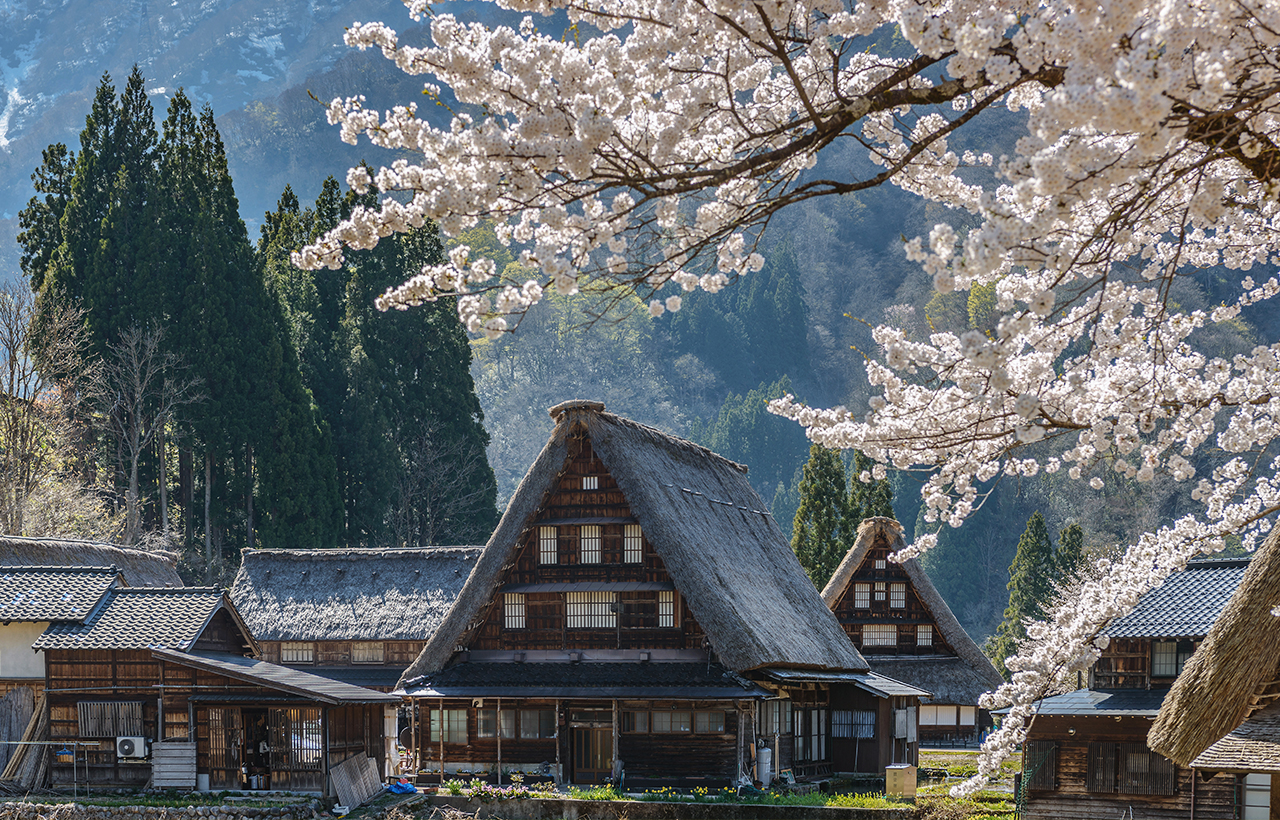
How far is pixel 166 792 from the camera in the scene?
19.6m

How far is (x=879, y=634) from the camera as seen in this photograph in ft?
112

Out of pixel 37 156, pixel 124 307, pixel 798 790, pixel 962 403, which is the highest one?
pixel 37 156

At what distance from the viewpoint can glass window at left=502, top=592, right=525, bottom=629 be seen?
2177cm

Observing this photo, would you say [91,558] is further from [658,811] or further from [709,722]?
[658,811]

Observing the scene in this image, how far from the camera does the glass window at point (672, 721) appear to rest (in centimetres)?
2058

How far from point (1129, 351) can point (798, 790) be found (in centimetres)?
1528

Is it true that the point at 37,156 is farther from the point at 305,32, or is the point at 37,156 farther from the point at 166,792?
the point at 166,792

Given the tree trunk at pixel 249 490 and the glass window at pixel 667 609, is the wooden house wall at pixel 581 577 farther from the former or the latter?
the tree trunk at pixel 249 490

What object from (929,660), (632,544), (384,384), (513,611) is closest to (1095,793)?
(632,544)

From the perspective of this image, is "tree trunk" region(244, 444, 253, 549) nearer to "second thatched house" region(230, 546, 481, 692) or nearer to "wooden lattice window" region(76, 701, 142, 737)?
"second thatched house" region(230, 546, 481, 692)

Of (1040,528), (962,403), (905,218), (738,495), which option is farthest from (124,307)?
(905,218)

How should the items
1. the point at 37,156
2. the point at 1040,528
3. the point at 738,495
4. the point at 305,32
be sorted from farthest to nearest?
the point at 305,32 < the point at 37,156 < the point at 1040,528 < the point at 738,495

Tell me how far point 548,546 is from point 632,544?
5.11 ft

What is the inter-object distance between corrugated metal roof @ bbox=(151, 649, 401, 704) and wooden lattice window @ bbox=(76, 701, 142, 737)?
3.98 ft
